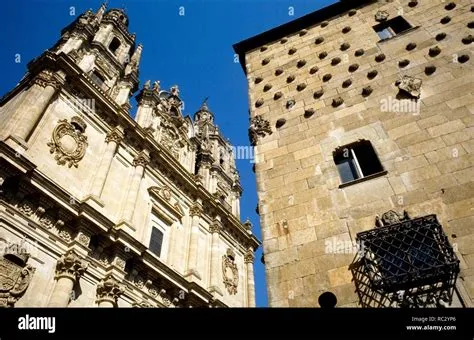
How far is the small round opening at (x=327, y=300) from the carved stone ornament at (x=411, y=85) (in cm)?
384

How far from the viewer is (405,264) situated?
14.3 feet

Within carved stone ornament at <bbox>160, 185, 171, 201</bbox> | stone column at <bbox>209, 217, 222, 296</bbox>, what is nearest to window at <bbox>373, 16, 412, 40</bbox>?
carved stone ornament at <bbox>160, 185, 171, 201</bbox>

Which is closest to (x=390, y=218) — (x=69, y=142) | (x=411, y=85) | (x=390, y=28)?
(x=411, y=85)

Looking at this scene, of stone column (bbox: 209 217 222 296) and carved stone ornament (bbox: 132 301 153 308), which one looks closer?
carved stone ornament (bbox: 132 301 153 308)

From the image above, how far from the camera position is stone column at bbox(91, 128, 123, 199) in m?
16.2

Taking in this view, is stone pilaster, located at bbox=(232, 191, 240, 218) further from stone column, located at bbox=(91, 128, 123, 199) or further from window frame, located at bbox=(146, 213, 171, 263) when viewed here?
stone column, located at bbox=(91, 128, 123, 199)

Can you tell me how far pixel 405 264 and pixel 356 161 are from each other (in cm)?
205

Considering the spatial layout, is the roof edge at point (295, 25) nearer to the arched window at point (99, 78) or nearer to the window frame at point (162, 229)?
the window frame at point (162, 229)

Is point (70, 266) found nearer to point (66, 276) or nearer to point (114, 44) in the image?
point (66, 276)

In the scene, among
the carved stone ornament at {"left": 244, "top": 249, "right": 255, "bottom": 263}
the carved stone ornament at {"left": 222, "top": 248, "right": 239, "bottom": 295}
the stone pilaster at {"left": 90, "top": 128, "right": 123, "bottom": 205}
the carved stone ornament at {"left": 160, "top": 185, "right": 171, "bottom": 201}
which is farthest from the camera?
the carved stone ornament at {"left": 244, "top": 249, "right": 255, "bottom": 263}

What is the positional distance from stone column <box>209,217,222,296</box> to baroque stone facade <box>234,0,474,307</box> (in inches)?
597

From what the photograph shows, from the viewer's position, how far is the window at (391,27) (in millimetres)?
7748
